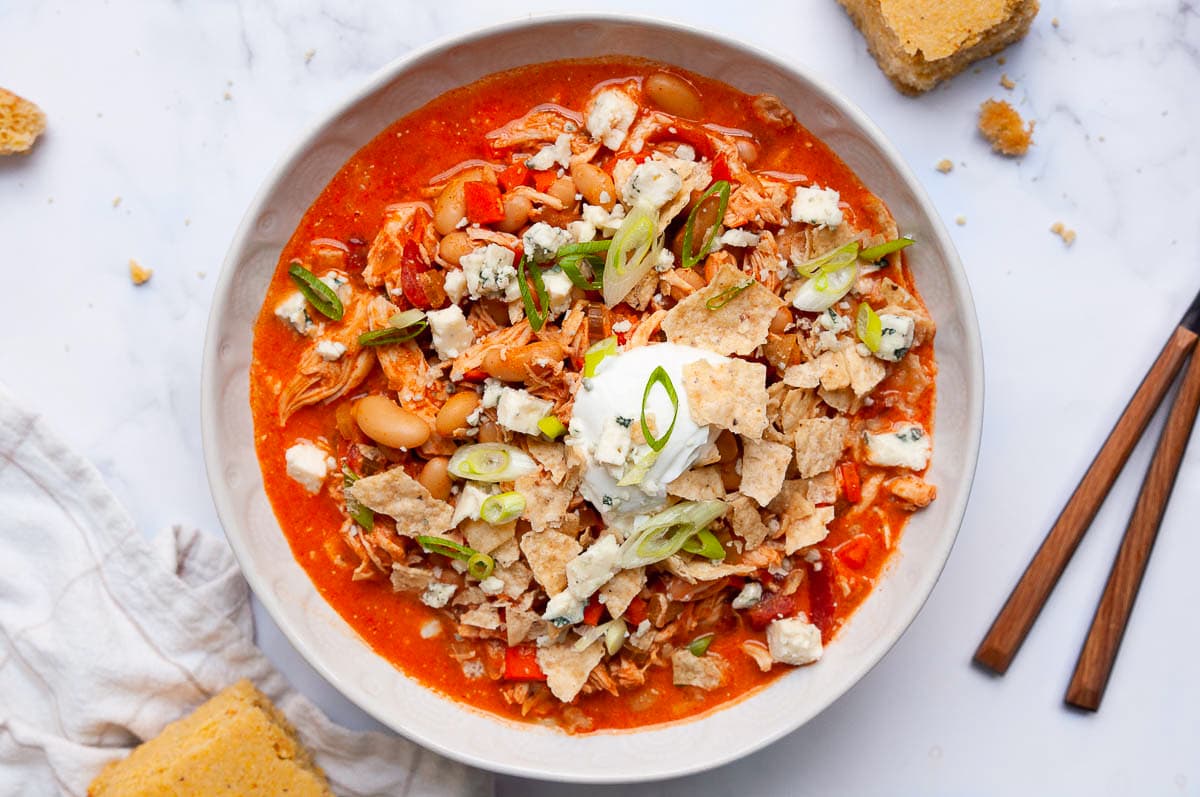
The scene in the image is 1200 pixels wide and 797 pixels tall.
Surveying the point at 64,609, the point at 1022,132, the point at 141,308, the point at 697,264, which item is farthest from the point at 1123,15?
the point at 64,609

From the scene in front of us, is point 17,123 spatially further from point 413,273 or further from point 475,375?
point 475,375

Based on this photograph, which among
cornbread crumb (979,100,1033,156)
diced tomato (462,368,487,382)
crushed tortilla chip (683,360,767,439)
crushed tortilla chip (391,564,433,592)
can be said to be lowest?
crushed tortilla chip (391,564,433,592)

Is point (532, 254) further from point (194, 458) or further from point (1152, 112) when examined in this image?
point (1152, 112)

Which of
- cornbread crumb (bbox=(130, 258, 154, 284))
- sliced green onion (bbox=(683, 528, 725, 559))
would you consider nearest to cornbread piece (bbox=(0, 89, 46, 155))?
cornbread crumb (bbox=(130, 258, 154, 284))

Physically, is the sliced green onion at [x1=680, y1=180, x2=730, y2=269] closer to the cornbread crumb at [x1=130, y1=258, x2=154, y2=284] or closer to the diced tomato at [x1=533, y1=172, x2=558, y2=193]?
the diced tomato at [x1=533, y1=172, x2=558, y2=193]

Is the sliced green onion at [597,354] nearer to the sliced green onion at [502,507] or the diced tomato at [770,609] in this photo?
the sliced green onion at [502,507]

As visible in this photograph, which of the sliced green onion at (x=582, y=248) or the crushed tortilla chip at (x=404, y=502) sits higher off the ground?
the sliced green onion at (x=582, y=248)

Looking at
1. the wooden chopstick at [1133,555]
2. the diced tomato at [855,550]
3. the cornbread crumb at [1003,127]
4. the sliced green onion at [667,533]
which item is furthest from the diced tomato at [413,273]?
the wooden chopstick at [1133,555]
